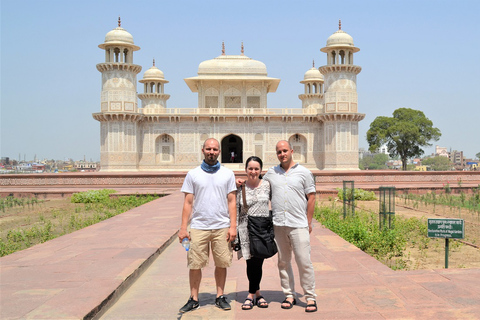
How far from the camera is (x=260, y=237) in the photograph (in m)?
3.79

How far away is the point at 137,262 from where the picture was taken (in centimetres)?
514

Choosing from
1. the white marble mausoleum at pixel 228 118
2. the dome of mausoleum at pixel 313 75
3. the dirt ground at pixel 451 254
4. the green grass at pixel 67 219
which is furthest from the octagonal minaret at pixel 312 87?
the dirt ground at pixel 451 254

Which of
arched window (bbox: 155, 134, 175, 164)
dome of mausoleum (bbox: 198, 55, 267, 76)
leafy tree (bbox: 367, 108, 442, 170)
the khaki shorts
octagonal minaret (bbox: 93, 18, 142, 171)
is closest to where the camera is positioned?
the khaki shorts

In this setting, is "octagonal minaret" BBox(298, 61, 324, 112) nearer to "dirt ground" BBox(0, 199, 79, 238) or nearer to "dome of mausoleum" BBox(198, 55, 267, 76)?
"dome of mausoleum" BBox(198, 55, 267, 76)

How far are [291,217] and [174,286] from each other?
5.10ft

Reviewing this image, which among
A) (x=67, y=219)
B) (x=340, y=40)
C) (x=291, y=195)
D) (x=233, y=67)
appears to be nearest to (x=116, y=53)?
(x=233, y=67)

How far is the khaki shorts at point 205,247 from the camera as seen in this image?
376 centimetres

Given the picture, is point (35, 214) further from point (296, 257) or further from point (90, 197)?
point (296, 257)

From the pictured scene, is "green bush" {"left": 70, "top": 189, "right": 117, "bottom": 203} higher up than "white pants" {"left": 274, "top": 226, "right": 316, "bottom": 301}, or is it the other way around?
"white pants" {"left": 274, "top": 226, "right": 316, "bottom": 301}

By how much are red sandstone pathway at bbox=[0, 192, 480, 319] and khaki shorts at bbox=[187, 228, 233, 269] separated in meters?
0.41

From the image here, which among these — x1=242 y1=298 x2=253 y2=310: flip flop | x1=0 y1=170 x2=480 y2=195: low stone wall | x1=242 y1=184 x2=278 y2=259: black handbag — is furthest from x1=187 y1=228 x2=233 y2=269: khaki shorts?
x1=0 y1=170 x2=480 y2=195: low stone wall

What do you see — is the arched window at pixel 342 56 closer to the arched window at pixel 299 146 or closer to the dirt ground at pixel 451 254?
the arched window at pixel 299 146

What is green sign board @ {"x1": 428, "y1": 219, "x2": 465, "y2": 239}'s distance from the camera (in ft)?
16.9

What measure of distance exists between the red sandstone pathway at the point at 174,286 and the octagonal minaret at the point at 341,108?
24.3 m
